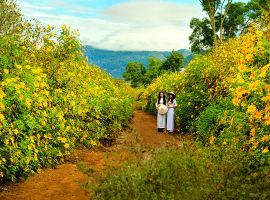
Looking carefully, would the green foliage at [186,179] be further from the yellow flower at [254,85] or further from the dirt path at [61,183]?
the yellow flower at [254,85]

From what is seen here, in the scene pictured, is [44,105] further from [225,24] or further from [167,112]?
[225,24]

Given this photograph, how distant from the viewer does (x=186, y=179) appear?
4957 mm

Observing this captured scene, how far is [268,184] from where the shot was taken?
480 cm

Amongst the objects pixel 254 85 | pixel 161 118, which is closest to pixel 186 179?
pixel 254 85

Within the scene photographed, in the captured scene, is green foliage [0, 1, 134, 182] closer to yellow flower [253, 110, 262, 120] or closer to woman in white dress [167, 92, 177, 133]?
woman in white dress [167, 92, 177, 133]

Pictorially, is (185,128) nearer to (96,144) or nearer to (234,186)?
(96,144)

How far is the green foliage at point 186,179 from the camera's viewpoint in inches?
185

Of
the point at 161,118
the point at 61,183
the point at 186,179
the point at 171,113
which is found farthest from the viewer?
the point at 161,118

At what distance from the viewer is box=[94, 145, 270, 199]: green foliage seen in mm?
4691

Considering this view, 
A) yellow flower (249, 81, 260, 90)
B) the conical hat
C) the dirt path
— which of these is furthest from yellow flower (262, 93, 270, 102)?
the conical hat

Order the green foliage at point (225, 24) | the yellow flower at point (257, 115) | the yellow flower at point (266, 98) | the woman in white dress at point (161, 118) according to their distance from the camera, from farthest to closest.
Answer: the green foliage at point (225, 24) < the woman in white dress at point (161, 118) < the yellow flower at point (257, 115) < the yellow flower at point (266, 98)

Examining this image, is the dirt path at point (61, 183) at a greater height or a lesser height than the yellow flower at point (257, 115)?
lesser

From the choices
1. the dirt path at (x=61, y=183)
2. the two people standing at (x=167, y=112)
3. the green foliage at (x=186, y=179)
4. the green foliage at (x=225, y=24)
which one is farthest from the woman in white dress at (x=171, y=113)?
the green foliage at (x=225, y=24)

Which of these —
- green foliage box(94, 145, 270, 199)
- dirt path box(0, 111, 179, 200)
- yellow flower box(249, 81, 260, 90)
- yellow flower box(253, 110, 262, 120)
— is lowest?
dirt path box(0, 111, 179, 200)
